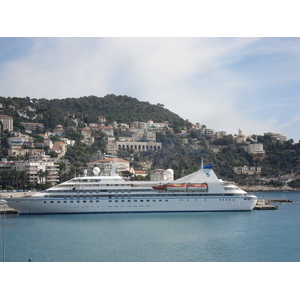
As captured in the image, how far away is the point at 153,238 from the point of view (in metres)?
12.5

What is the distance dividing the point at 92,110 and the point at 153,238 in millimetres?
45147

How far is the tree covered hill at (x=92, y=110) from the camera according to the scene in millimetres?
47562

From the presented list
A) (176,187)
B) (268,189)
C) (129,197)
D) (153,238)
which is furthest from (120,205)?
(268,189)

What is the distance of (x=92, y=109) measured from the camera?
56.6 meters

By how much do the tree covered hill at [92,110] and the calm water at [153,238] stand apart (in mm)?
31538

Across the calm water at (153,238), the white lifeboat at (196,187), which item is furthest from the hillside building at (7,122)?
the white lifeboat at (196,187)

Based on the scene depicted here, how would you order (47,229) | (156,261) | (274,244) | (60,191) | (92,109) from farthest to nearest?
(92,109) < (60,191) < (47,229) < (274,244) < (156,261)

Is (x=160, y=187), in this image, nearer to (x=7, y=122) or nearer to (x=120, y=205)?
(x=120, y=205)

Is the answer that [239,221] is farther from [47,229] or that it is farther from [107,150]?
[107,150]

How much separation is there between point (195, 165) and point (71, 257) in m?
32.3

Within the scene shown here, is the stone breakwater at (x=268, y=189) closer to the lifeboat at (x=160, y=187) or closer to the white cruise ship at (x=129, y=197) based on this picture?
the white cruise ship at (x=129, y=197)

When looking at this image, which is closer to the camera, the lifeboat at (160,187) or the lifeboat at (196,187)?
the lifeboat at (160,187)

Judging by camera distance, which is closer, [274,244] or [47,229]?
[274,244]

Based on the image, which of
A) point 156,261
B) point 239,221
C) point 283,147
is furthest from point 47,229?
point 283,147
